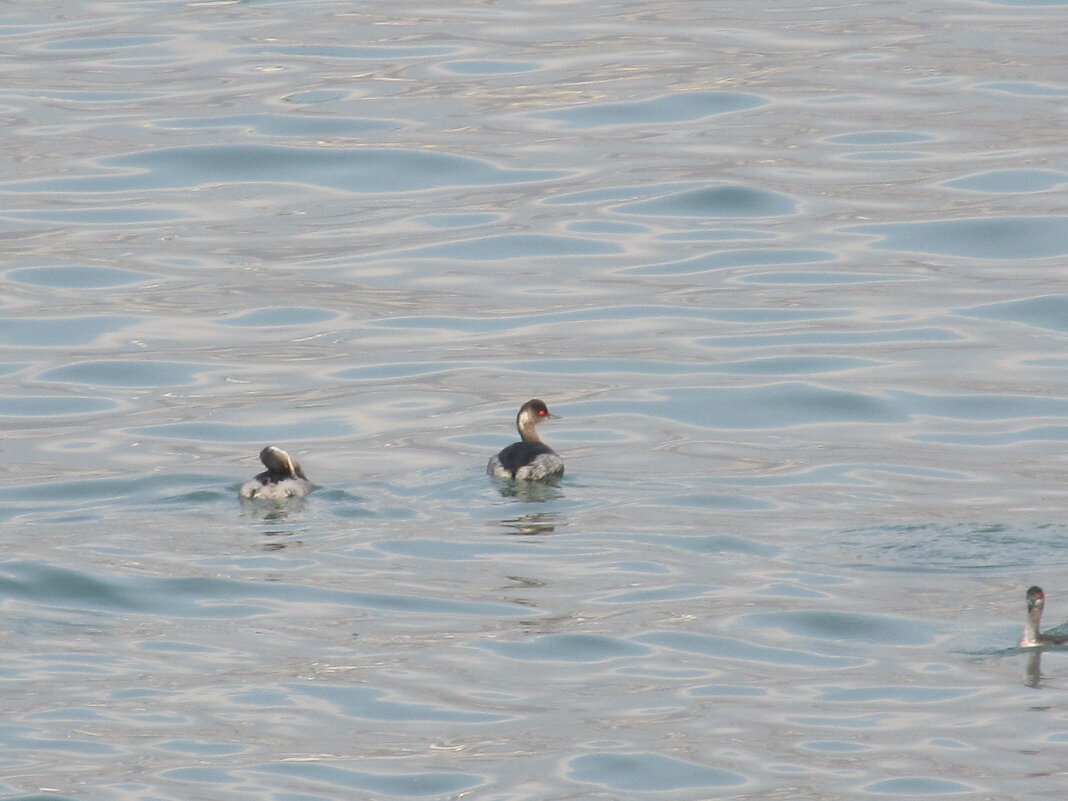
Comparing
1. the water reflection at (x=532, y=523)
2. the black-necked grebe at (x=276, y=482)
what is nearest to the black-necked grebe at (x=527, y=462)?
the water reflection at (x=532, y=523)

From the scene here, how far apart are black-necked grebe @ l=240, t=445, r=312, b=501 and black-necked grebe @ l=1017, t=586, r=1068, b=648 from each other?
5.18 meters

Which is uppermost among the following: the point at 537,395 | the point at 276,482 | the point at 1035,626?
the point at 537,395

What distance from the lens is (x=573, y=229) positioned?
2466cm

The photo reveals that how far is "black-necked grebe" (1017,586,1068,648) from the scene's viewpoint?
11.3 m

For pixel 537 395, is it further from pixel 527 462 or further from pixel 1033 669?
pixel 1033 669

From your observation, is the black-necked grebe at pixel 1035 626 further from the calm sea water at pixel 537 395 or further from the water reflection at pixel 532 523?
the water reflection at pixel 532 523

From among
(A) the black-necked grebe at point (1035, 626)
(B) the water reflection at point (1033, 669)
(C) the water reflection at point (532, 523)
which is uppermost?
(C) the water reflection at point (532, 523)

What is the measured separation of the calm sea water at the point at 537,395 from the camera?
35.0 ft

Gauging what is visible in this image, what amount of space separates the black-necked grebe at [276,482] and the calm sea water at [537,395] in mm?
150

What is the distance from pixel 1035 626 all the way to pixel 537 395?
7.89m

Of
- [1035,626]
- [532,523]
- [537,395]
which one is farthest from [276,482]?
[1035,626]

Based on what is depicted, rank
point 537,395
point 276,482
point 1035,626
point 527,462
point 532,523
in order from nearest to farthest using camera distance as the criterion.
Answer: point 1035,626, point 532,523, point 276,482, point 527,462, point 537,395

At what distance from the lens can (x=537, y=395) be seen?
18719 mm

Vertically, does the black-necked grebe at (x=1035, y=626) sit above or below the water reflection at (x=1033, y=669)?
above
